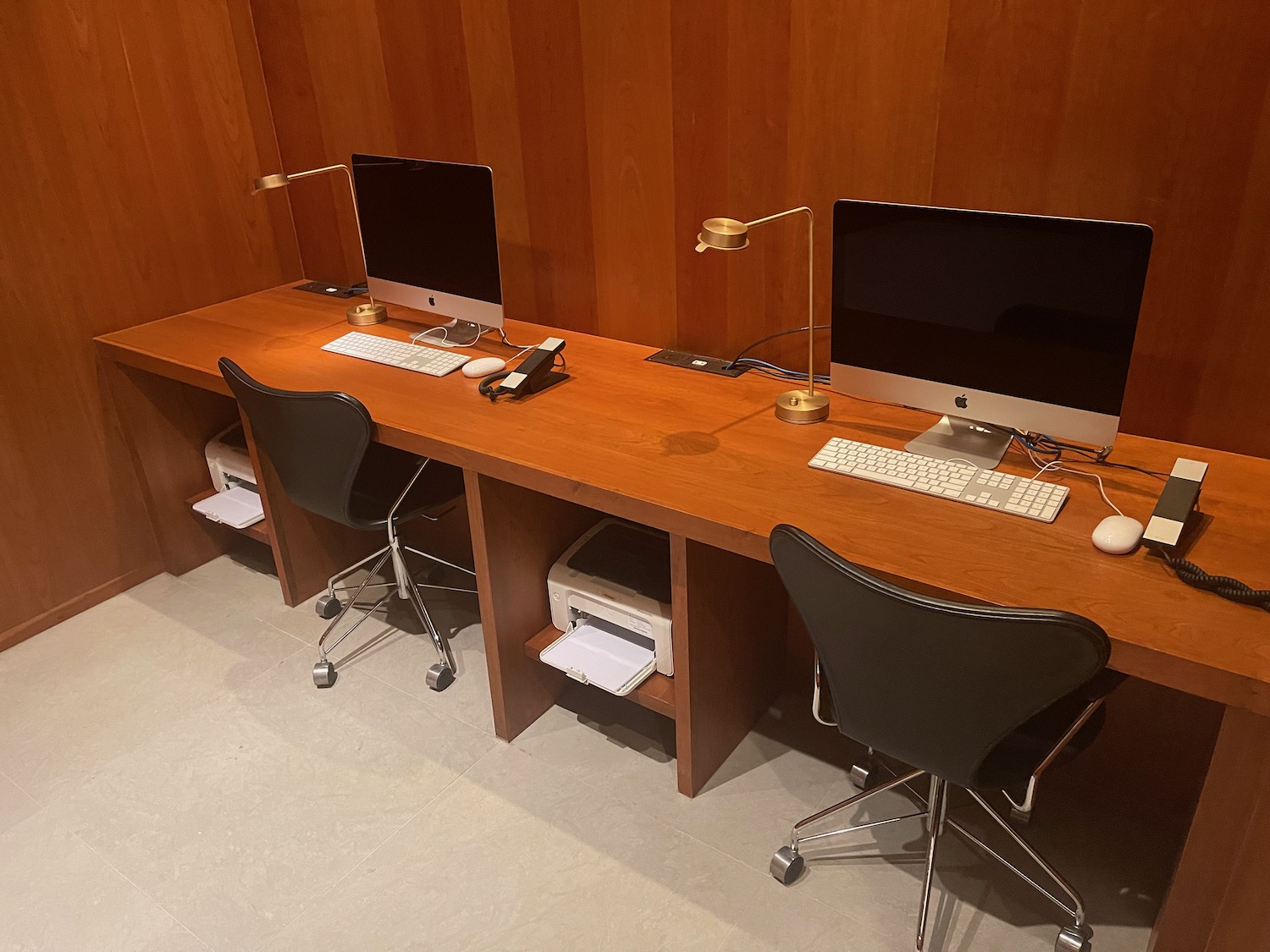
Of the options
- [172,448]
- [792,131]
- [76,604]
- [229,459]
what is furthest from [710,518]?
[76,604]

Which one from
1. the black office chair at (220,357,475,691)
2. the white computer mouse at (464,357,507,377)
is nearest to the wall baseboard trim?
the black office chair at (220,357,475,691)

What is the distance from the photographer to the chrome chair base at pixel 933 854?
178 cm

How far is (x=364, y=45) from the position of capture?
2.74 m

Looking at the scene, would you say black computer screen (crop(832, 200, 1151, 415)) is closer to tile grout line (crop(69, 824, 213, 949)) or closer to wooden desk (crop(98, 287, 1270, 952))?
wooden desk (crop(98, 287, 1270, 952))

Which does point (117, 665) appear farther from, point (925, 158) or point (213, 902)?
point (925, 158)

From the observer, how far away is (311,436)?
228 centimetres

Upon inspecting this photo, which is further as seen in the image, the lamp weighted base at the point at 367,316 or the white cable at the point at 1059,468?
the lamp weighted base at the point at 367,316

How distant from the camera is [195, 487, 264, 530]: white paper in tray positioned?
2.93 metres

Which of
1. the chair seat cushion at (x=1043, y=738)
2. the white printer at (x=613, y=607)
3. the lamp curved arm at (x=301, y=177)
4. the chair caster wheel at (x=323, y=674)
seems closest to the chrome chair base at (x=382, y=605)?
the chair caster wheel at (x=323, y=674)

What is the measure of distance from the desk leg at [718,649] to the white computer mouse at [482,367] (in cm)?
80

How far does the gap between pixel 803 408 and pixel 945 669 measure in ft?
2.64

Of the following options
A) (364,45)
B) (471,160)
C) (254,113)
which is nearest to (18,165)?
(254,113)

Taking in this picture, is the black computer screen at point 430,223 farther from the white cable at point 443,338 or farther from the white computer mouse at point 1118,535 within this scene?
the white computer mouse at point 1118,535

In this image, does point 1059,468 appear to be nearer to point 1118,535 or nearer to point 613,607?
point 1118,535
